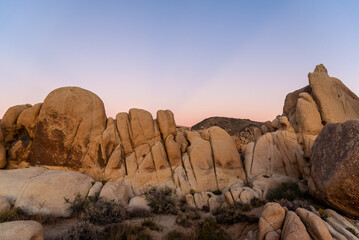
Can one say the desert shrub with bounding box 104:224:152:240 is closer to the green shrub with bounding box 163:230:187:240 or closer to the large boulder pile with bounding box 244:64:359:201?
the green shrub with bounding box 163:230:187:240

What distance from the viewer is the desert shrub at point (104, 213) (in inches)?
547

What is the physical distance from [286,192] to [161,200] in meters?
10.8

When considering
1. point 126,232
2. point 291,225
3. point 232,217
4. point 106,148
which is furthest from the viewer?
point 106,148

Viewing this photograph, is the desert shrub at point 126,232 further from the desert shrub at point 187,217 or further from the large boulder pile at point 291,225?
the large boulder pile at point 291,225

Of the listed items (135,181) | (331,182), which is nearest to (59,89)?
(135,181)

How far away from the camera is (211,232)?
12586 millimetres

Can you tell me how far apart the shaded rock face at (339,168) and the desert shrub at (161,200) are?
1132 cm

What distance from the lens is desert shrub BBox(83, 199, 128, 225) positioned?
45.5 feet

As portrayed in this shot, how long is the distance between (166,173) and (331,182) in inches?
574

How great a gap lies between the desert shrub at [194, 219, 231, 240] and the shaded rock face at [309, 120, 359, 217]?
7.24 metres

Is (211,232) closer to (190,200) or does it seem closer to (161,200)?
(190,200)

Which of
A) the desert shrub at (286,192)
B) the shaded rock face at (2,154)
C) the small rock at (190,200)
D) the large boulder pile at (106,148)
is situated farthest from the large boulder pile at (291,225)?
the shaded rock face at (2,154)

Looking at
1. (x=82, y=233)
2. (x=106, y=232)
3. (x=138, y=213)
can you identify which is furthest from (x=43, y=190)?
(x=138, y=213)

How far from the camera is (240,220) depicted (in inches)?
565
